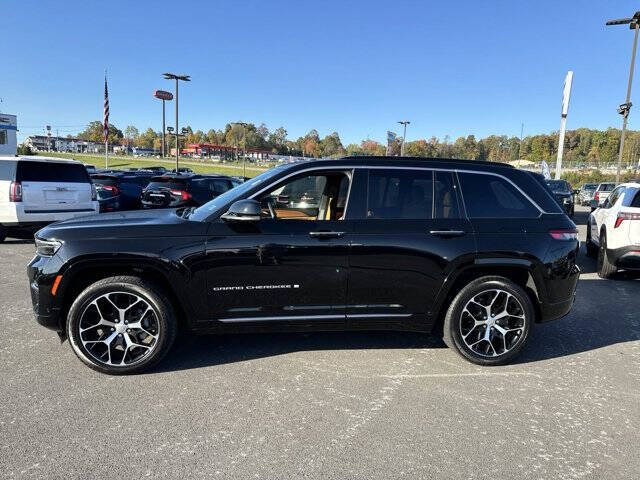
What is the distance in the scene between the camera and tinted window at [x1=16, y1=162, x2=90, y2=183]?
8.95m

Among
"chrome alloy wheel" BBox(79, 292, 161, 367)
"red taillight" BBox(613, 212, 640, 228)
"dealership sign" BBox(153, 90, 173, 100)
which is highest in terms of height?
"dealership sign" BBox(153, 90, 173, 100)

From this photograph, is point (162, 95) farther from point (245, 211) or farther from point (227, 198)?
point (245, 211)

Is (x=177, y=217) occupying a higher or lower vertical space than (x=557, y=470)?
higher

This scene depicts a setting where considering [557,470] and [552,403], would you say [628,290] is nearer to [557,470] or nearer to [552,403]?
[552,403]

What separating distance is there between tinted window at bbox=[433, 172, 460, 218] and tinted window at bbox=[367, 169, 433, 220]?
55 millimetres

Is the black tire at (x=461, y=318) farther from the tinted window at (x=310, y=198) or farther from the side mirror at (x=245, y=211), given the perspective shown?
the side mirror at (x=245, y=211)

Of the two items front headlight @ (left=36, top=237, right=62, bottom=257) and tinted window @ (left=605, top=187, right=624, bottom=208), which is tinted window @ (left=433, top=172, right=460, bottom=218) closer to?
front headlight @ (left=36, top=237, right=62, bottom=257)

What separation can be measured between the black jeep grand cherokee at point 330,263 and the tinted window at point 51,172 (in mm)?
6232

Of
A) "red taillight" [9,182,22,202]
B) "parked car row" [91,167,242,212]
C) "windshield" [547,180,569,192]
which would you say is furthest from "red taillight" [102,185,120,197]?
"windshield" [547,180,569,192]

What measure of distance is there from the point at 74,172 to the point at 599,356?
9.93 m

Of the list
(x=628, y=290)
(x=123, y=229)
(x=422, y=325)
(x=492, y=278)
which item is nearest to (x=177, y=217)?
(x=123, y=229)

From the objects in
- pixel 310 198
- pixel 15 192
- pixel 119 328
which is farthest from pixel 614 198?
pixel 15 192

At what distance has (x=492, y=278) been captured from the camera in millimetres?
4059

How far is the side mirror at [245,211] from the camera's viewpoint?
11.8 ft
